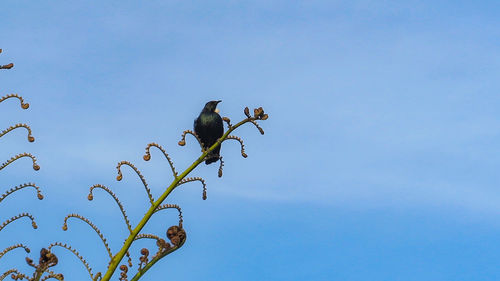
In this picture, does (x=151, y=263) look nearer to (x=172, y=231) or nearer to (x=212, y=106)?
(x=172, y=231)

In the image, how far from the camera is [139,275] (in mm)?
5367

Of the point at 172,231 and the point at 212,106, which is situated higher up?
the point at 212,106

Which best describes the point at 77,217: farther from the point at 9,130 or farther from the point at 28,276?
the point at 9,130

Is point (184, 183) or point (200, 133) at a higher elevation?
point (200, 133)

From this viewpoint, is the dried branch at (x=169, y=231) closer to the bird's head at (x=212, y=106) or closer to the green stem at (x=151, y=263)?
the green stem at (x=151, y=263)

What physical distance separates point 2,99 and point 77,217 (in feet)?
4.37

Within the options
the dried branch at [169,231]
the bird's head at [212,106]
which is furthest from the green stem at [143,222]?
the bird's head at [212,106]

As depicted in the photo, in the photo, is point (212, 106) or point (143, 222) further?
point (212, 106)

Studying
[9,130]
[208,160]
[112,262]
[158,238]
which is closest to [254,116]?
[208,160]

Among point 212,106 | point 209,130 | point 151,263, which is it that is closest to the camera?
point 151,263

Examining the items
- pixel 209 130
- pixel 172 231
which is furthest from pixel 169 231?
pixel 209 130

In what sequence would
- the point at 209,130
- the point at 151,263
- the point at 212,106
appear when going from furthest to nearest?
the point at 212,106
the point at 209,130
the point at 151,263

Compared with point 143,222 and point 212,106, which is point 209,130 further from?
point 143,222

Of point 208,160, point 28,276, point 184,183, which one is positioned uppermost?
point 208,160
